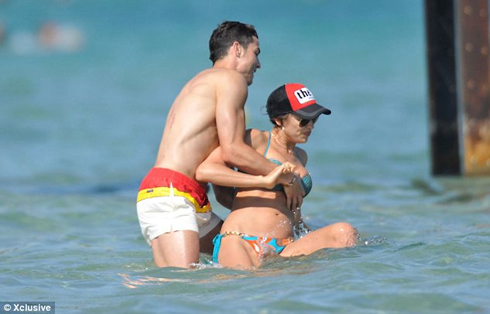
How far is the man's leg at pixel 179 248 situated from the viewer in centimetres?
545

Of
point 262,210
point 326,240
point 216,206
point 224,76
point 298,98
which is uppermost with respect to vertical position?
point 224,76

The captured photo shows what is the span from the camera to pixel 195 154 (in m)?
5.59

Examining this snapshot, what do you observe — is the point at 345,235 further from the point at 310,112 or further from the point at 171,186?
the point at 171,186

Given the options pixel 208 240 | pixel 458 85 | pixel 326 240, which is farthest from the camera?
pixel 458 85

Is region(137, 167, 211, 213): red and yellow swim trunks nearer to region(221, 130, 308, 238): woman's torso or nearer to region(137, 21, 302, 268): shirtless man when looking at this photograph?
region(137, 21, 302, 268): shirtless man

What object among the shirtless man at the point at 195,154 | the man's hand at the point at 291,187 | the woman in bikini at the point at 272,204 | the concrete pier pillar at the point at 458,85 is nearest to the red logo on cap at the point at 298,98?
the woman in bikini at the point at 272,204

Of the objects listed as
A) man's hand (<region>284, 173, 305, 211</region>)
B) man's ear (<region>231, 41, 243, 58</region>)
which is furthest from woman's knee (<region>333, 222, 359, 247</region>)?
man's ear (<region>231, 41, 243, 58</region>)

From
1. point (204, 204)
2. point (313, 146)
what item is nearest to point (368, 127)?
point (313, 146)

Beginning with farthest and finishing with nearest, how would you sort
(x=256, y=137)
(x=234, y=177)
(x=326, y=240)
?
(x=256, y=137) → (x=326, y=240) → (x=234, y=177)

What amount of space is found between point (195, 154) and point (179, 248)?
61 cm

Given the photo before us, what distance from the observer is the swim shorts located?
552 centimetres

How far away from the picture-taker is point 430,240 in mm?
6402

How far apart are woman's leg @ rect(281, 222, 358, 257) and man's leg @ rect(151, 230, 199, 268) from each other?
0.57m

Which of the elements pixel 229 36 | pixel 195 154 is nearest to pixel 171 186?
pixel 195 154
